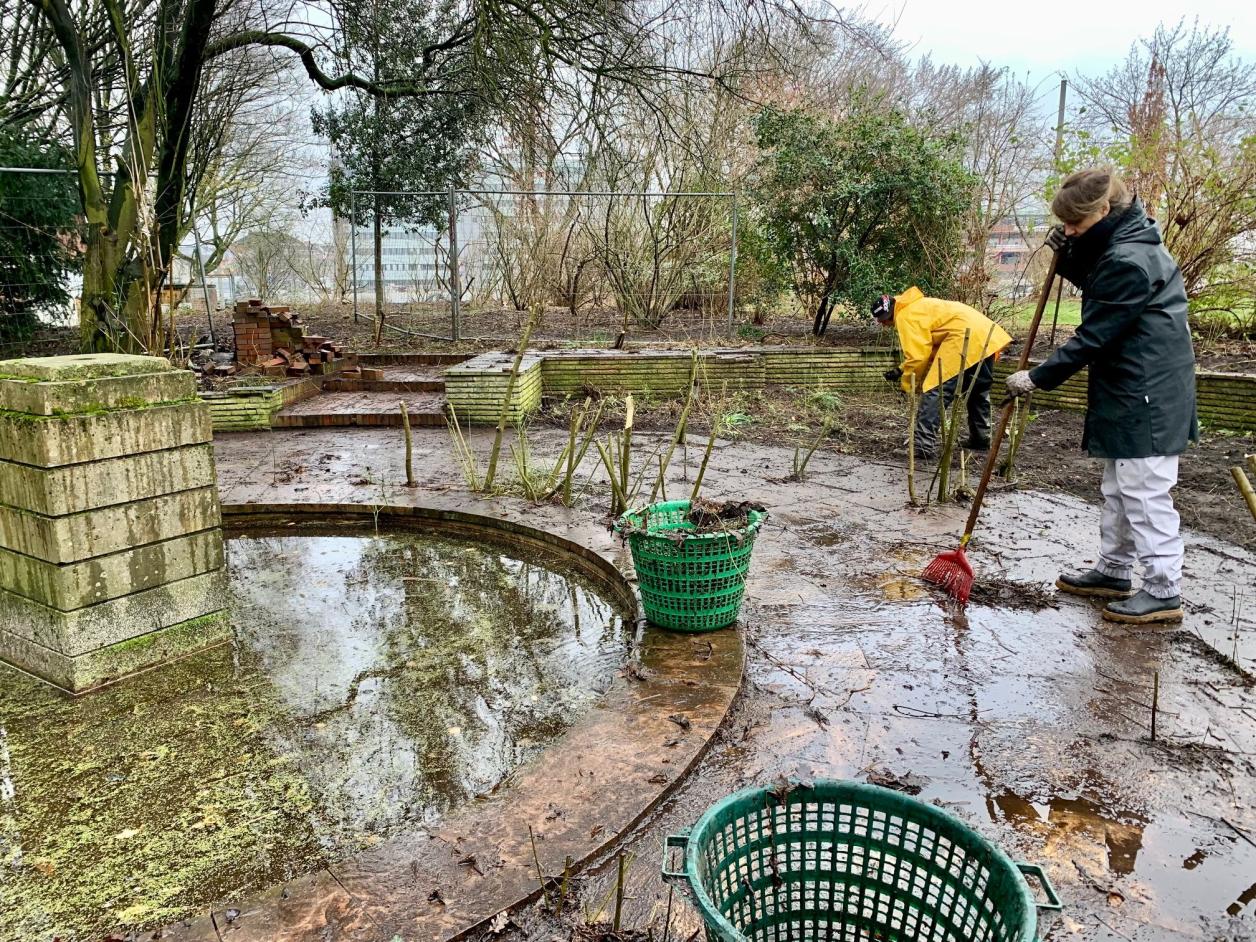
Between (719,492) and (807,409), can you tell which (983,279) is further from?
(719,492)

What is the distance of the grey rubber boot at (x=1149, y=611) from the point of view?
3.76m

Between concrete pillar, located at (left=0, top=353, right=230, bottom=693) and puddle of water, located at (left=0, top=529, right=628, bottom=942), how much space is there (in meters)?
0.18

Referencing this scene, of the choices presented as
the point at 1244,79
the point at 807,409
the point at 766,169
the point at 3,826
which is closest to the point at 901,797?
the point at 3,826

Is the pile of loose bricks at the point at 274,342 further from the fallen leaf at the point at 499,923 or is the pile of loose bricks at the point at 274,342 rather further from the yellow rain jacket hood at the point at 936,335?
the fallen leaf at the point at 499,923

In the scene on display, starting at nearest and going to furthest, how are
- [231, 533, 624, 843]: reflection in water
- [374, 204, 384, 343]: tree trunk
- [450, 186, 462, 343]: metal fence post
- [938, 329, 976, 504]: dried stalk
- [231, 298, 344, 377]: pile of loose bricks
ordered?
[231, 533, 624, 843]: reflection in water < [938, 329, 976, 504]: dried stalk < [231, 298, 344, 377]: pile of loose bricks < [450, 186, 462, 343]: metal fence post < [374, 204, 384, 343]: tree trunk

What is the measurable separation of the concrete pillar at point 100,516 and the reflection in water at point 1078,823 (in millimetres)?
3302

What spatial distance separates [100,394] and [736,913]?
3.10m

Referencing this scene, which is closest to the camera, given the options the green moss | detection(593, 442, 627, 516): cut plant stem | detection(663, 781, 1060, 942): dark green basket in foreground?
detection(663, 781, 1060, 942): dark green basket in foreground

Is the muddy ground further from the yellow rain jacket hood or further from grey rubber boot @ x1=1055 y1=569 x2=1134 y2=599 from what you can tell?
the yellow rain jacket hood

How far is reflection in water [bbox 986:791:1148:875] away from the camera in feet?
7.58

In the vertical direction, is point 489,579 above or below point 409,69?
below

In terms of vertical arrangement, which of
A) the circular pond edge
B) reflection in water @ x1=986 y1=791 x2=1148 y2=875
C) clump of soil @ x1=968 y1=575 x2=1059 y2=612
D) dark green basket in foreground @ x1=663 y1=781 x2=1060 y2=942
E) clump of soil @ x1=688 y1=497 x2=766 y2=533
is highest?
clump of soil @ x1=688 y1=497 x2=766 y2=533

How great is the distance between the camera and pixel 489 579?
459 cm

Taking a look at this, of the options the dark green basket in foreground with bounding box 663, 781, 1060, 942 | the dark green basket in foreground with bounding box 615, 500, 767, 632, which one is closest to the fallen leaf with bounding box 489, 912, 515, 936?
the dark green basket in foreground with bounding box 663, 781, 1060, 942
